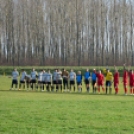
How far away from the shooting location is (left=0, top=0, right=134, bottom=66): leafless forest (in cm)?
7006

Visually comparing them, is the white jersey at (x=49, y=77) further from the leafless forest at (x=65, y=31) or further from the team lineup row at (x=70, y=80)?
the leafless forest at (x=65, y=31)

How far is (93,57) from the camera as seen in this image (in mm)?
74562

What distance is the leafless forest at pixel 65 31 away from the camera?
70062 mm

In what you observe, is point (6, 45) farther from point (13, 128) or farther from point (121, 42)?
point (13, 128)

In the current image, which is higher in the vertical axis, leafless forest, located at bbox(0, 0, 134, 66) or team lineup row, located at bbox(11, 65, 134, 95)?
leafless forest, located at bbox(0, 0, 134, 66)

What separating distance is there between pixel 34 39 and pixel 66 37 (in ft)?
19.9

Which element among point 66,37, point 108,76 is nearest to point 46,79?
point 108,76

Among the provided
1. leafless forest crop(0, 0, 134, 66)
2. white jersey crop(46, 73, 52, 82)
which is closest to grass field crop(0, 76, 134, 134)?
white jersey crop(46, 73, 52, 82)

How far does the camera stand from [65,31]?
2778 inches

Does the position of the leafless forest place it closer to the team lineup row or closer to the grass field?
the team lineup row

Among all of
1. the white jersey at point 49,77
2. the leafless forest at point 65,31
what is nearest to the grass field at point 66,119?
the white jersey at point 49,77

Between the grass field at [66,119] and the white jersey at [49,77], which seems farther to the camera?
the white jersey at [49,77]

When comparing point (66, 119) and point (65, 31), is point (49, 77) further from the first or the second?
point (65, 31)

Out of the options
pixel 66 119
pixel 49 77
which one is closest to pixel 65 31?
pixel 49 77
